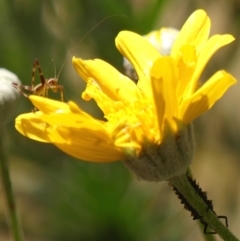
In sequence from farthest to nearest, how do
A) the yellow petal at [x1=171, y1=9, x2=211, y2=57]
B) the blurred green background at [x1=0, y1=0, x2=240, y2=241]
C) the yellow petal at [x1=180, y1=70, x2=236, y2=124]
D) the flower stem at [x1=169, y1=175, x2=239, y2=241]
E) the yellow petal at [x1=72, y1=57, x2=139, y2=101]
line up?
the blurred green background at [x1=0, y1=0, x2=240, y2=241]
the yellow petal at [x1=72, y1=57, x2=139, y2=101]
the yellow petal at [x1=171, y1=9, x2=211, y2=57]
the flower stem at [x1=169, y1=175, x2=239, y2=241]
the yellow petal at [x1=180, y1=70, x2=236, y2=124]

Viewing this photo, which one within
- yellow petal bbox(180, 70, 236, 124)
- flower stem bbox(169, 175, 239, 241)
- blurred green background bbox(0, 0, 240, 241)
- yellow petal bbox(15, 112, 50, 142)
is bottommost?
blurred green background bbox(0, 0, 240, 241)

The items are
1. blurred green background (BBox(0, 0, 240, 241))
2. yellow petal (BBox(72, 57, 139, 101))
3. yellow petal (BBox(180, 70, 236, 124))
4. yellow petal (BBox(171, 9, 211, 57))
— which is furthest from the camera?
blurred green background (BBox(0, 0, 240, 241))

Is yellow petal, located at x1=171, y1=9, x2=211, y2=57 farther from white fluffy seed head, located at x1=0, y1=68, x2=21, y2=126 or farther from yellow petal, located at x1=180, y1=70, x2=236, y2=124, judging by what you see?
white fluffy seed head, located at x1=0, y1=68, x2=21, y2=126

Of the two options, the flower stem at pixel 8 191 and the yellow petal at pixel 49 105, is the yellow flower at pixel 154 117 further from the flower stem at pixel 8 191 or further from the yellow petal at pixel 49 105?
the flower stem at pixel 8 191

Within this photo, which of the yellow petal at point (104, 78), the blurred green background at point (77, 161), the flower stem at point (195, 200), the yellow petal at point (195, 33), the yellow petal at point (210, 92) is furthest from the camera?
the blurred green background at point (77, 161)

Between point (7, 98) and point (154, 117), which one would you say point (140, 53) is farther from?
point (7, 98)

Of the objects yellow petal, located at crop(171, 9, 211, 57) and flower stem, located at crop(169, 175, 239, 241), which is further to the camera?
yellow petal, located at crop(171, 9, 211, 57)

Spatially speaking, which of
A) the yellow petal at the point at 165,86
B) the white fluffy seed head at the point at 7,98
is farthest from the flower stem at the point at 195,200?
the white fluffy seed head at the point at 7,98

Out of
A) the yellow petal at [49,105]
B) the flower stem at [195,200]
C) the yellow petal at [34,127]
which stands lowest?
the flower stem at [195,200]

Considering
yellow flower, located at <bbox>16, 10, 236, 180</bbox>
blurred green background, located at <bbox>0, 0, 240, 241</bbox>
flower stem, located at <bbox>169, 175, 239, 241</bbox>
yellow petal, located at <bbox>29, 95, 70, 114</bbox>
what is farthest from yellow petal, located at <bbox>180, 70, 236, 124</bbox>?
blurred green background, located at <bbox>0, 0, 240, 241</bbox>
